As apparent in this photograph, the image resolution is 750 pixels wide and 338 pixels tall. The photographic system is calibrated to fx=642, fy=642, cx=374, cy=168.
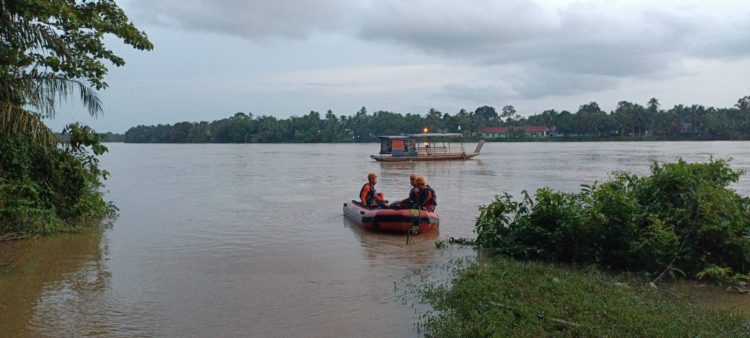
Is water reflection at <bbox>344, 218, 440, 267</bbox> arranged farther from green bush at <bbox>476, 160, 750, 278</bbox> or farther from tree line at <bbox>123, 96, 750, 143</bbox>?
tree line at <bbox>123, 96, 750, 143</bbox>

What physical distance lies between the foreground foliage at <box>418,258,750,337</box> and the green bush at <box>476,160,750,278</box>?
3.07 feet

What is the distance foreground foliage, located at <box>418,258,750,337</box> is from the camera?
5.89 m

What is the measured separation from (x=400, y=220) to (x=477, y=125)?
11814 cm

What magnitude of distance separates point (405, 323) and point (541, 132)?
12522 centimetres

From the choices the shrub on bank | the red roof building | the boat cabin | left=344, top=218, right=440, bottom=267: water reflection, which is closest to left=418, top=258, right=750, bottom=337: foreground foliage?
left=344, top=218, right=440, bottom=267: water reflection

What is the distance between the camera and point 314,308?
7754mm

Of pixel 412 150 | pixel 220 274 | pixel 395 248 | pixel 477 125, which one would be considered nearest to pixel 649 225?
pixel 395 248

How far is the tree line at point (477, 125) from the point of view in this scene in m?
110

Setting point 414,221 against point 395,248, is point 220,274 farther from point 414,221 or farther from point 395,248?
point 414,221

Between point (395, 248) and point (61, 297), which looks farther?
point (395, 248)

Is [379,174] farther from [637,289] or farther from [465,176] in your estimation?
[637,289]

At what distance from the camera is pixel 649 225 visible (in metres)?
9.16

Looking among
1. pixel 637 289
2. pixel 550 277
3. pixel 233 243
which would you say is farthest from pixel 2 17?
pixel 637 289

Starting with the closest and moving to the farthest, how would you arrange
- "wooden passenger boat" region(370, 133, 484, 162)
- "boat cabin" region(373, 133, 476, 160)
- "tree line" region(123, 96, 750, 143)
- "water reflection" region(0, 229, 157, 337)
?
"water reflection" region(0, 229, 157, 337)
"wooden passenger boat" region(370, 133, 484, 162)
"boat cabin" region(373, 133, 476, 160)
"tree line" region(123, 96, 750, 143)
